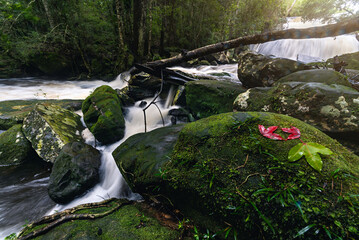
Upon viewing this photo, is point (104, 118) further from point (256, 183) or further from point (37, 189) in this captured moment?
point (256, 183)

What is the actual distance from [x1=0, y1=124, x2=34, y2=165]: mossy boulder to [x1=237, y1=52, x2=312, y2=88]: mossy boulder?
Result: 22.8 feet

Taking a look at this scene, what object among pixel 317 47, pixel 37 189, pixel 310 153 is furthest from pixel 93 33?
pixel 317 47

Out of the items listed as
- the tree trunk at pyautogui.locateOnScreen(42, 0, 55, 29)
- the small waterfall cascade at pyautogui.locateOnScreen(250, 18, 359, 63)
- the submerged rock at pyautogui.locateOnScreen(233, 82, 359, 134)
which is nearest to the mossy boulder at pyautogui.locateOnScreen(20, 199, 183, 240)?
the submerged rock at pyautogui.locateOnScreen(233, 82, 359, 134)

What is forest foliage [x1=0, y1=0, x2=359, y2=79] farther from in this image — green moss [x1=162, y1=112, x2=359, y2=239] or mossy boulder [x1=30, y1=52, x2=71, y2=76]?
green moss [x1=162, y1=112, x2=359, y2=239]

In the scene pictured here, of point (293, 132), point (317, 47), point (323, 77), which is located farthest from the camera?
point (317, 47)

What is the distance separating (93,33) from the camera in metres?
12.1

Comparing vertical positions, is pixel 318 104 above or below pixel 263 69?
below

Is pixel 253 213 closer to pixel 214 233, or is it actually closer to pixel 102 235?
pixel 214 233

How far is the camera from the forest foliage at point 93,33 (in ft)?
32.8

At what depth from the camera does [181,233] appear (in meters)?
1.71

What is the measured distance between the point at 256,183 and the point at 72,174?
3.47m

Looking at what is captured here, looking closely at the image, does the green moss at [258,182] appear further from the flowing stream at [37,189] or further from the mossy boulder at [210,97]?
the mossy boulder at [210,97]

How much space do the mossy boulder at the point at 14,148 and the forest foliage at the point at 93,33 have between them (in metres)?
6.13

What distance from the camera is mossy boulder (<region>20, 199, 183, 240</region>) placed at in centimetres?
178
